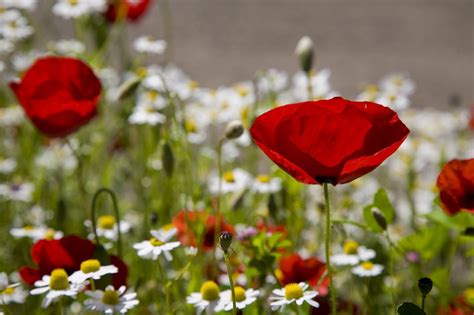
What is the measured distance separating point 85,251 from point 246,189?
242 mm

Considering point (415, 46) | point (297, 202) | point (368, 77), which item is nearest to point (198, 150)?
point (297, 202)

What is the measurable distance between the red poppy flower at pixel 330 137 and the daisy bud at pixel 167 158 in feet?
0.95

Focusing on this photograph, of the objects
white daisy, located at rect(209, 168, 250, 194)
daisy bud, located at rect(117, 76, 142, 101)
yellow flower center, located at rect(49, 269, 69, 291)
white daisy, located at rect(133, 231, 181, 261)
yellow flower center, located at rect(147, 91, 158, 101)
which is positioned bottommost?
yellow flower center, located at rect(49, 269, 69, 291)

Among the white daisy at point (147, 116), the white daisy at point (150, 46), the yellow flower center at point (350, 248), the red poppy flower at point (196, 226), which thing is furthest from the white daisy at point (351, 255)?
the white daisy at point (150, 46)

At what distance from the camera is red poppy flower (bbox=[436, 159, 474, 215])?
0.69m

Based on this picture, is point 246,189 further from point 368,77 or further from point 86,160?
point 368,77

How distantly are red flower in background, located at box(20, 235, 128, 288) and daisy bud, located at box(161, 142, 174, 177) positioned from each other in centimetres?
18

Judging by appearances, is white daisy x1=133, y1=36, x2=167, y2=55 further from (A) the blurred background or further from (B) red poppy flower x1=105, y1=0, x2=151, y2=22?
(A) the blurred background

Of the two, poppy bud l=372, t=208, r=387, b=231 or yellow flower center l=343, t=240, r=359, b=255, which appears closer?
poppy bud l=372, t=208, r=387, b=231

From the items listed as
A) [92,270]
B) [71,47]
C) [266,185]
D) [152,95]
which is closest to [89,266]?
[92,270]

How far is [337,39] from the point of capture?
3023 millimetres

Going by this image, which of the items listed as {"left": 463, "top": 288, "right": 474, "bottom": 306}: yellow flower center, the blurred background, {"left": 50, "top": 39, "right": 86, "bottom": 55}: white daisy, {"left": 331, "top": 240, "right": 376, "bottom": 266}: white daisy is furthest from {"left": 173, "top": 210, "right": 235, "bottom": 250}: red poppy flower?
the blurred background

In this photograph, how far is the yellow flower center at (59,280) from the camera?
67 centimetres

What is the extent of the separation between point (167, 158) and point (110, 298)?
0.80 feet
